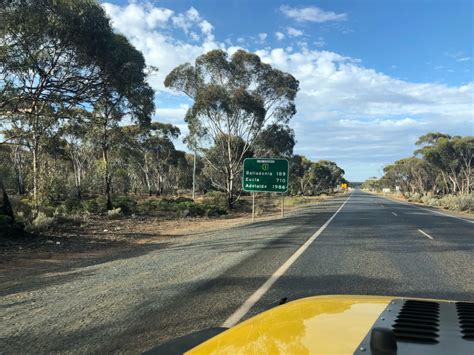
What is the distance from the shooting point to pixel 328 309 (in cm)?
299

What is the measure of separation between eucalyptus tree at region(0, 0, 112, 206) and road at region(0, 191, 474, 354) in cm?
800

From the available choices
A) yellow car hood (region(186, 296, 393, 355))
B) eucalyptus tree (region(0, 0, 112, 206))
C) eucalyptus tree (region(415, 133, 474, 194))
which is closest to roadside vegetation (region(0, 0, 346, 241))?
eucalyptus tree (region(0, 0, 112, 206))

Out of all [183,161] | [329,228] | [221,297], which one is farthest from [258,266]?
[183,161]

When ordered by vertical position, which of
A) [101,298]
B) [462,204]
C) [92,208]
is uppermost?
[462,204]

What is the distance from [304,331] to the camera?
2.41 meters

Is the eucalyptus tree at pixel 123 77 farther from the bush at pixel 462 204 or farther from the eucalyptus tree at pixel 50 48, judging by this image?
the bush at pixel 462 204

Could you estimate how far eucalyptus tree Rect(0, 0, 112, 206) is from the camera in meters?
13.2

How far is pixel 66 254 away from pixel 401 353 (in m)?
11.9

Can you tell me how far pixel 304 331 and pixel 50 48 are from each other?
51.5ft

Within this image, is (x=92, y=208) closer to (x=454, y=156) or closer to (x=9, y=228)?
(x=9, y=228)

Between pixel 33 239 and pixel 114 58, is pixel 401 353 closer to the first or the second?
pixel 33 239

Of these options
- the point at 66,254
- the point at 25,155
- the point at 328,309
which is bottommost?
the point at 66,254

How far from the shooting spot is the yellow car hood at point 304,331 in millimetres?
2137

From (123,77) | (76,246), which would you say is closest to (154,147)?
(123,77)
